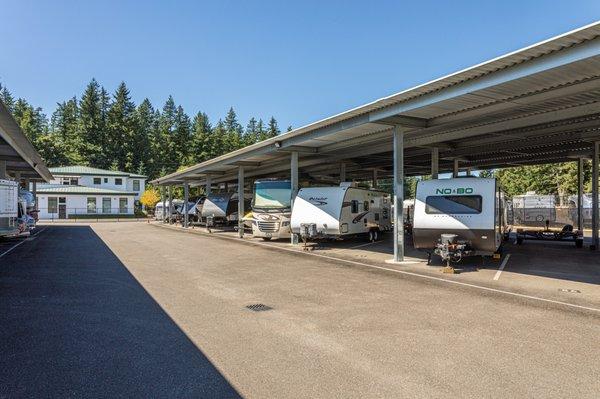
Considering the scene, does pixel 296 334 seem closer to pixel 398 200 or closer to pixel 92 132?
pixel 398 200

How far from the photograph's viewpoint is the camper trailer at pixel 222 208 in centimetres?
3209

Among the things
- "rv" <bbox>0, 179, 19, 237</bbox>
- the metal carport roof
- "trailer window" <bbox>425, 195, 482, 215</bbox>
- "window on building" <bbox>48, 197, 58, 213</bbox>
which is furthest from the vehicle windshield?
"window on building" <bbox>48, 197, 58, 213</bbox>

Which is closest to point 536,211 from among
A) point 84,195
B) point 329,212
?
point 329,212

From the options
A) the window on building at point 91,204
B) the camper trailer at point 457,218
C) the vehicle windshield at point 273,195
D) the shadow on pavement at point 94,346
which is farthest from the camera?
the window on building at point 91,204

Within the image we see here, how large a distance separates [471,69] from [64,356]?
32.1 ft

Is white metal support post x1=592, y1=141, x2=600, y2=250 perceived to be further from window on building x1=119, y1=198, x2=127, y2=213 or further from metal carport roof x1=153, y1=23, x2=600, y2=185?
window on building x1=119, y1=198, x2=127, y2=213

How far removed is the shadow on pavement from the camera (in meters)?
4.27

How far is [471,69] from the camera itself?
9742 mm

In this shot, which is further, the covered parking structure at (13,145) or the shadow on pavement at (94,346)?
the covered parking structure at (13,145)

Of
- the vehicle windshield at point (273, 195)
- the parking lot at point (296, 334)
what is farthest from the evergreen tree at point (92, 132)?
the parking lot at point (296, 334)

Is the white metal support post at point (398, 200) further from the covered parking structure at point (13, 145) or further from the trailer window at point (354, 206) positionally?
the covered parking structure at point (13, 145)

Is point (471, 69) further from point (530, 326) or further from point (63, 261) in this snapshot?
point (63, 261)

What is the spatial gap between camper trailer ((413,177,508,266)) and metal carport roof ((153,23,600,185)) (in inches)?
97.4

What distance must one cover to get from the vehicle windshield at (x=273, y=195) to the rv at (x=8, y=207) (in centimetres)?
1137
